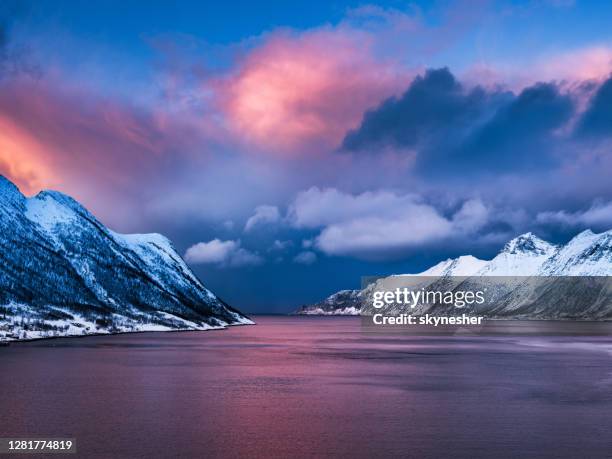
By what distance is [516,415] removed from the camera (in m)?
44.5

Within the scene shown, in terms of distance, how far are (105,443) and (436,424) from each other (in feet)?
62.5

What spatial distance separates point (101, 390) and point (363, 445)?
30.6 meters

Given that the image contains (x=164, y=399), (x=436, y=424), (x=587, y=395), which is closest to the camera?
(x=436, y=424)

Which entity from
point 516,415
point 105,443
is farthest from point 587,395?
point 105,443

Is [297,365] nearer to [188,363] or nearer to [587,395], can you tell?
[188,363]

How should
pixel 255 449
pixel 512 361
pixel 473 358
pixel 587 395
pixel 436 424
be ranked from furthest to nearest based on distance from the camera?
pixel 473 358 < pixel 512 361 < pixel 587 395 < pixel 436 424 < pixel 255 449

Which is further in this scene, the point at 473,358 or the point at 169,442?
the point at 473,358

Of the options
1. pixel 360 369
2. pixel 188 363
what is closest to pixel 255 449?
pixel 360 369

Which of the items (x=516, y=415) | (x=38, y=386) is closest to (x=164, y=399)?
(x=38, y=386)

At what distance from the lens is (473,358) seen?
103 metres

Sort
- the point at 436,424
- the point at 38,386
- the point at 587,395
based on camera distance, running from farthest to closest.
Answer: the point at 38,386 < the point at 587,395 < the point at 436,424

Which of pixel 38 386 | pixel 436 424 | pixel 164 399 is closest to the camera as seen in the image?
pixel 436 424

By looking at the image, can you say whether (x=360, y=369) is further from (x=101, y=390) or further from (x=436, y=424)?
(x=436, y=424)

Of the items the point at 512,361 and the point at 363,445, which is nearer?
the point at 363,445
